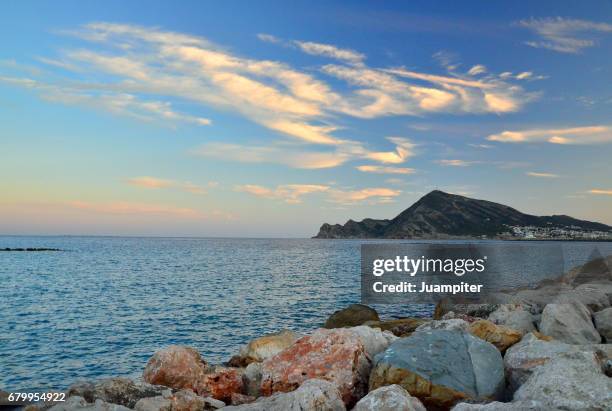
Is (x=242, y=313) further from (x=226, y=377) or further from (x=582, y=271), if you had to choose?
(x=582, y=271)

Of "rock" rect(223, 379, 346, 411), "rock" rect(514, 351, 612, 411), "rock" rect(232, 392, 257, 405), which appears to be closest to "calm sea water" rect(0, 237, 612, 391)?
"rock" rect(232, 392, 257, 405)

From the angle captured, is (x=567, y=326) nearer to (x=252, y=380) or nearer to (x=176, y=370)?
(x=252, y=380)

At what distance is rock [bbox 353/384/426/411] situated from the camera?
761 centimetres

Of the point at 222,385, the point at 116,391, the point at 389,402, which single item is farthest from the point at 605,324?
the point at 116,391

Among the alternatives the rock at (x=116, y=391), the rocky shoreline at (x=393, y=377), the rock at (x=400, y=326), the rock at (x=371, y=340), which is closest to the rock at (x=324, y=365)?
the rocky shoreline at (x=393, y=377)

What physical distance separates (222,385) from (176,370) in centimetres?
139

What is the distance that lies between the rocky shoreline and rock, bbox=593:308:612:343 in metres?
1.30

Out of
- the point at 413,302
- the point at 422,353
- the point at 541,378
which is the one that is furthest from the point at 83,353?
the point at 413,302

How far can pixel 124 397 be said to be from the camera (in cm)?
1049

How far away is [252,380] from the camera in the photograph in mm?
12047

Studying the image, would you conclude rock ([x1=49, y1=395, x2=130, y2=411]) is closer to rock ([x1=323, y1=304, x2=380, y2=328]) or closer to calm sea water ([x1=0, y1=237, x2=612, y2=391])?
calm sea water ([x1=0, y1=237, x2=612, y2=391])

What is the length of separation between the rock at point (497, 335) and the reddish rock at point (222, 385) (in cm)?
644

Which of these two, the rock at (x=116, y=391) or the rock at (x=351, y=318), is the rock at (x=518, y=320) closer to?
the rock at (x=351, y=318)

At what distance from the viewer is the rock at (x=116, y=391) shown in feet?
34.1
